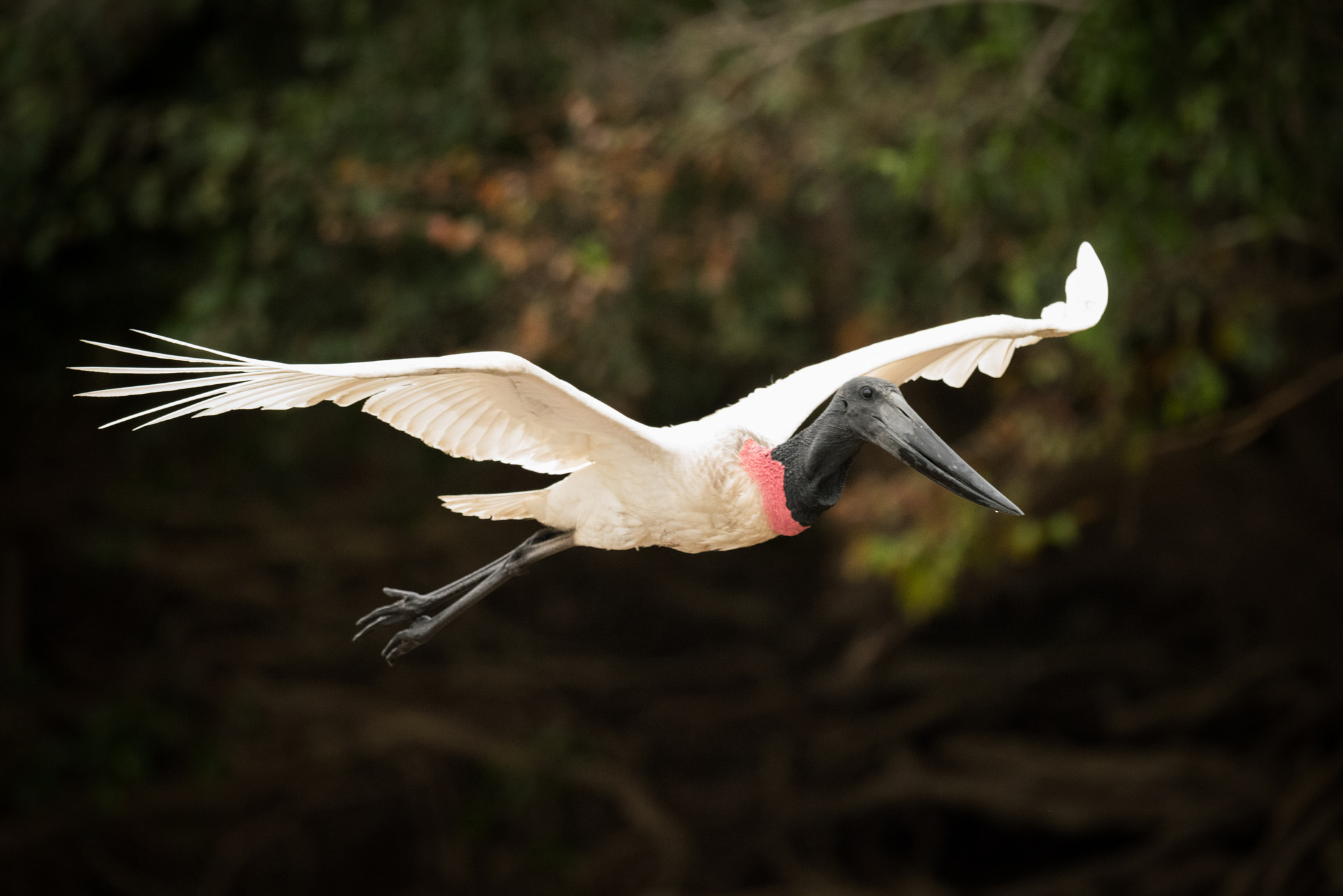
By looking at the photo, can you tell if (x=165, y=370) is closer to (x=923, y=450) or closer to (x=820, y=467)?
(x=820, y=467)

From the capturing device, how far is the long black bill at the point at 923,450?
60.8 inches

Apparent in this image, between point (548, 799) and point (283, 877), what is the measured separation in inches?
79.7

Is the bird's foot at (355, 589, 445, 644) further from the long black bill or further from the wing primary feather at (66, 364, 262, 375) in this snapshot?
the long black bill

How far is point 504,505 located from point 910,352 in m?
0.64

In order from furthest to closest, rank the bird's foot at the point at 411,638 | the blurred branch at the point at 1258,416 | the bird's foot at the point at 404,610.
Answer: the blurred branch at the point at 1258,416, the bird's foot at the point at 404,610, the bird's foot at the point at 411,638

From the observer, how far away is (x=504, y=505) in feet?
6.66

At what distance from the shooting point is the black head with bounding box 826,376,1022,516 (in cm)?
155

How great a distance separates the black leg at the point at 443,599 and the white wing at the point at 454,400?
122 mm

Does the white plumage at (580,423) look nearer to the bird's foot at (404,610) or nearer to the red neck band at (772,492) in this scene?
the red neck band at (772,492)

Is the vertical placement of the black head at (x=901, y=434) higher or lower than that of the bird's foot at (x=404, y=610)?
higher

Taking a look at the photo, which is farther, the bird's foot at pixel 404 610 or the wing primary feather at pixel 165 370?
the bird's foot at pixel 404 610

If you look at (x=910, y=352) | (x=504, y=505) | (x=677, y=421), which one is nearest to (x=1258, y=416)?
(x=910, y=352)

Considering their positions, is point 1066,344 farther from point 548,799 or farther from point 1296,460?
point 548,799

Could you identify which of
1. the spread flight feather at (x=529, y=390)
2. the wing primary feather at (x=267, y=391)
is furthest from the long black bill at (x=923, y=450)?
the wing primary feather at (x=267, y=391)
